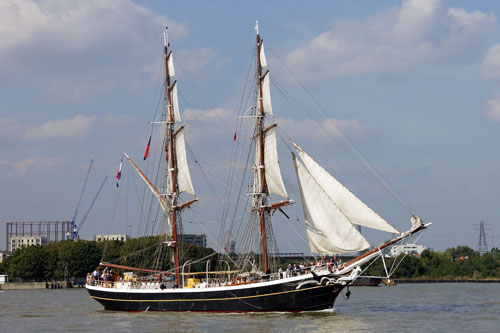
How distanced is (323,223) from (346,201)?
9.57 feet

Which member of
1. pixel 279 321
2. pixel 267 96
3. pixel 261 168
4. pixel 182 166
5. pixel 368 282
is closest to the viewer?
pixel 279 321

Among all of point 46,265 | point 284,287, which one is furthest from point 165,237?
point 46,265

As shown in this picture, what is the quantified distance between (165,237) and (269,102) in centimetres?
1839

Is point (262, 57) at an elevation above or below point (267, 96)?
above

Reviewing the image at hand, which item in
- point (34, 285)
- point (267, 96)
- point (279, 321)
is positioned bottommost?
point (279, 321)

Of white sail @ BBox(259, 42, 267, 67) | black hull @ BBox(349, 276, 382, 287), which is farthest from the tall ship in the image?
black hull @ BBox(349, 276, 382, 287)

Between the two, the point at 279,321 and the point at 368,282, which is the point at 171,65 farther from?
the point at 368,282

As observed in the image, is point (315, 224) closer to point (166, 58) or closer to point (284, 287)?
point (284, 287)

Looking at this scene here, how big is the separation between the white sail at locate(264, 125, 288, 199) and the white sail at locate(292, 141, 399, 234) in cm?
432

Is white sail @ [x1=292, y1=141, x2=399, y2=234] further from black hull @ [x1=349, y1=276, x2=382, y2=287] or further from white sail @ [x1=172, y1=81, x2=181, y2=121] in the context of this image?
black hull @ [x1=349, y1=276, x2=382, y2=287]

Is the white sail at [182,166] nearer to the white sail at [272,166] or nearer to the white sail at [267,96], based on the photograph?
the white sail at [272,166]

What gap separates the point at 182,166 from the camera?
248ft

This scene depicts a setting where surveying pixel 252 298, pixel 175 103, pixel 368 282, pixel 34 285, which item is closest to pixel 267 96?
pixel 175 103

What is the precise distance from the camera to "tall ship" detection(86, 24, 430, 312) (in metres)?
61.7
